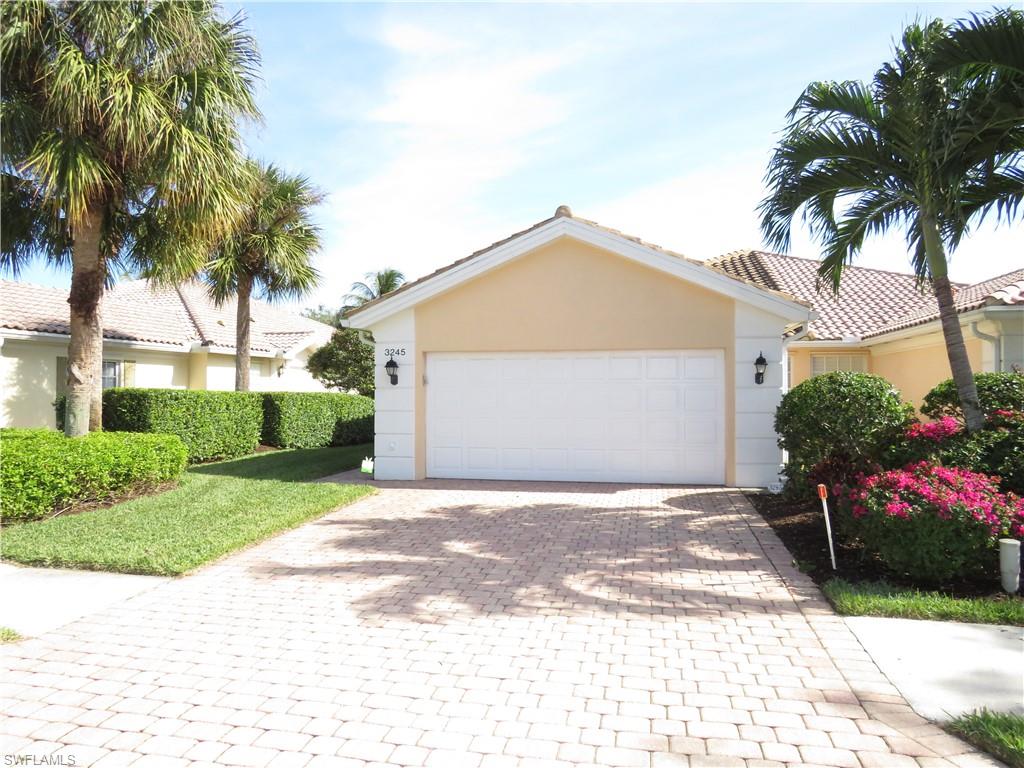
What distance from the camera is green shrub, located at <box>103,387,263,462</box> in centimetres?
1349

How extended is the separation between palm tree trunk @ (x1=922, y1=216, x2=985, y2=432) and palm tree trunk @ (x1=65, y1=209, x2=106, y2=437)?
12.1m

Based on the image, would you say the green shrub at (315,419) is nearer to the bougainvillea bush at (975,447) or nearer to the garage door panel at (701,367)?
the garage door panel at (701,367)

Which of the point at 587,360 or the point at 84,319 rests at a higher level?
the point at 84,319

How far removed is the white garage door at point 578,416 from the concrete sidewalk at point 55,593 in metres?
6.46

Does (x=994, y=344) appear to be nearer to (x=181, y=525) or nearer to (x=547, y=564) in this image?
(x=547, y=564)

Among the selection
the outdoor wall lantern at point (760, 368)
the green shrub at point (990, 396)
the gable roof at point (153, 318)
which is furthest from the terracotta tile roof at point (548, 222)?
the gable roof at point (153, 318)

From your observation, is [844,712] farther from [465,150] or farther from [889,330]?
[889,330]

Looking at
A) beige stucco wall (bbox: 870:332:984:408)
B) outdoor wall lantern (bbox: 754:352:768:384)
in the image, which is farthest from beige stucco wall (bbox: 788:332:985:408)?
outdoor wall lantern (bbox: 754:352:768:384)

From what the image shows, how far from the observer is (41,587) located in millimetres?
5758

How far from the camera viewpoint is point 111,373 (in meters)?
17.1

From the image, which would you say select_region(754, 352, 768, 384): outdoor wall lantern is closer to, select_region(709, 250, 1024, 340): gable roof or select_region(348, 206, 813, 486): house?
select_region(348, 206, 813, 486): house

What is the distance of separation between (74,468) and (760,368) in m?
10.5

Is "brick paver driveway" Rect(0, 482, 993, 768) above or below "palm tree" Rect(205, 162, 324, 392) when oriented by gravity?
below

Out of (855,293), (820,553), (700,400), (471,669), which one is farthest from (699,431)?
(855,293)
